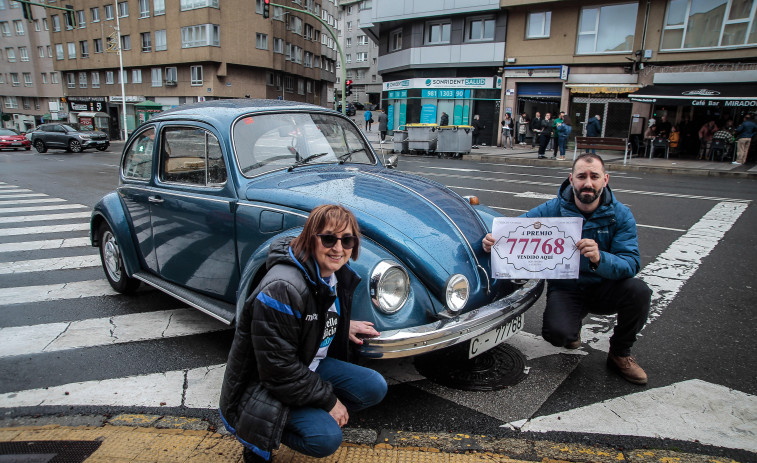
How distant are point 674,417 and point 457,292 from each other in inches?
57.9

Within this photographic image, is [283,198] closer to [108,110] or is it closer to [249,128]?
[249,128]

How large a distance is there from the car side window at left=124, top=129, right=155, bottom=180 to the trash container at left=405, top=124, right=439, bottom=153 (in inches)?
730

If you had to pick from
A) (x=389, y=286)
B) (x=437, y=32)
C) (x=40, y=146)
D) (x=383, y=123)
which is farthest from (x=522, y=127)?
(x=40, y=146)

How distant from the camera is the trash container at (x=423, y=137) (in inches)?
885

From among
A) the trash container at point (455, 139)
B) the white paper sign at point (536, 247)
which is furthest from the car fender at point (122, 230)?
the trash container at point (455, 139)

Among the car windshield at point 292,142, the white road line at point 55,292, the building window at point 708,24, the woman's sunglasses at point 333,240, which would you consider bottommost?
the white road line at point 55,292

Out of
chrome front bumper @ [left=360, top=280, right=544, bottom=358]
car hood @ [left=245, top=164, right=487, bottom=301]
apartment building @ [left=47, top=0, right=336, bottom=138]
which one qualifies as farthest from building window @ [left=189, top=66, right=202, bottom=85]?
chrome front bumper @ [left=360, top=280, right=544, bottom=358]

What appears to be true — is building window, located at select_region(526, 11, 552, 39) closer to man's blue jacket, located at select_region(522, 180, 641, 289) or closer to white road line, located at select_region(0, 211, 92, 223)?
white road line, located at select_region(0, 211, 92, 223)

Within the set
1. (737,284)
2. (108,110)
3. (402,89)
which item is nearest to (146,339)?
(737,284)

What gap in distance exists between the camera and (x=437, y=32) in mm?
30688

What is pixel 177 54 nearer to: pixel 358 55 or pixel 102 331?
pixel 358 55

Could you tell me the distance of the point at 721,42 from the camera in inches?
864

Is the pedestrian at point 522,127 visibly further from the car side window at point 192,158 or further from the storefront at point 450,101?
the car side window at point 192,158

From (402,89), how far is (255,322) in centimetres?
3226
